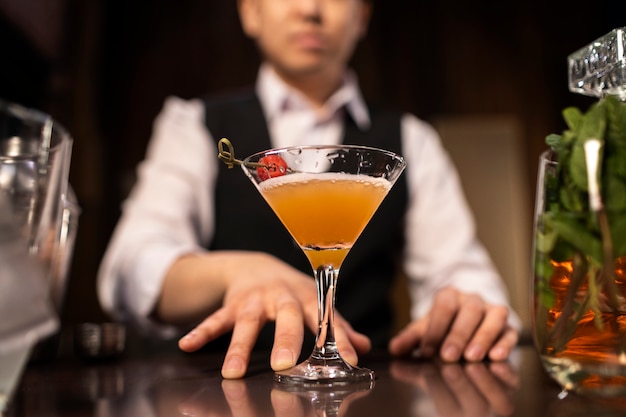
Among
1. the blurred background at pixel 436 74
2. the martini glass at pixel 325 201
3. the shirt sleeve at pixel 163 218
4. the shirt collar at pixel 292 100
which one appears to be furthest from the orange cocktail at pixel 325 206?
the blurred background at pixel 436 74

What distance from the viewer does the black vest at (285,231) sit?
1.78 m

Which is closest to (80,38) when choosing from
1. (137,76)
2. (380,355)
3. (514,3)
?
(137,76)

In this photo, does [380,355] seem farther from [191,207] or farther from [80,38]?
[80,38]

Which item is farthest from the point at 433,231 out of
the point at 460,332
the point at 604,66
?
the point at 604,66

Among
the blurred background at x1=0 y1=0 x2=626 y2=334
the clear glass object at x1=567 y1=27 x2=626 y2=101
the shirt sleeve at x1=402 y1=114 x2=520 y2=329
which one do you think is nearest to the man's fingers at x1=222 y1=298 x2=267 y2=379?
the clear glass object at x1=567 y1=27 x2=626 y2=101

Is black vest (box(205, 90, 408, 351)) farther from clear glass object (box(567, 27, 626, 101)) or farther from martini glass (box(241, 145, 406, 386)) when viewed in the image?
clear glass object (box(567, 27, 626, 101))

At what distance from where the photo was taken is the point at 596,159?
0.50 m

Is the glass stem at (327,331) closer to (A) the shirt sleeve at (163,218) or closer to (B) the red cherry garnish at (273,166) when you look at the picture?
(B) the red cherry garnish at (273,166)

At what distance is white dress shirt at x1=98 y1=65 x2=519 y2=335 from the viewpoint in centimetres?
161

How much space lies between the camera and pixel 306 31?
168 cm

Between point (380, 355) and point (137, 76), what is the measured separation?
347cm

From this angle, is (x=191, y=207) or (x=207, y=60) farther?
(x=207, y=60)

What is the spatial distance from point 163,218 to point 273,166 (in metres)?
0.96

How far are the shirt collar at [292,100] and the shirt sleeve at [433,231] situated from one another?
0.16 metres
